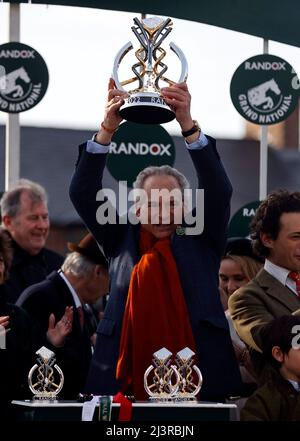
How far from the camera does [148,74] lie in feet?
17.0

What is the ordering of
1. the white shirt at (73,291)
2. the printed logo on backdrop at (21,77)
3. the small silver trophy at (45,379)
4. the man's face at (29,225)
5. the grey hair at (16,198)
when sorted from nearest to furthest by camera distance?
the small silver trophy at (45,379)
the white shirt at (73,291)
the man's face at (29,225)
the grey hair at (16,198)
the printed logo on backdrop at (21,77)

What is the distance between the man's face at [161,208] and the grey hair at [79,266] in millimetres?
1339

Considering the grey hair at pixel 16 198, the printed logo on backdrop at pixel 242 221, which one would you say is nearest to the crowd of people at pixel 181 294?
the grey hair at pixel 16 198

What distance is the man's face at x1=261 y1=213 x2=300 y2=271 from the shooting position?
528 cm

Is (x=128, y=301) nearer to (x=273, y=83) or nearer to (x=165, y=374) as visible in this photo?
(x=165, y=374)

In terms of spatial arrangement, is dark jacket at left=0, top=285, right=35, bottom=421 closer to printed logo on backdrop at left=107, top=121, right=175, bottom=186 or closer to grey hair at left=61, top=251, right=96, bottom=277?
grey hair at left=61, top=251, right=96, bottom=277

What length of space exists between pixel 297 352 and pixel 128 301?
730 mm

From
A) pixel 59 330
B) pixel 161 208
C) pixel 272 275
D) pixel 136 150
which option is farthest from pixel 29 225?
pixel 272 275

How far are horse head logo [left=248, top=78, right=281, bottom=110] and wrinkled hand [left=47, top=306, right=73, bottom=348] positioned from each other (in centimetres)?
469

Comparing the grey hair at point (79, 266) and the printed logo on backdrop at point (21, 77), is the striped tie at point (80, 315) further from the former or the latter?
the printed logo on backdrop at point (21, 77)

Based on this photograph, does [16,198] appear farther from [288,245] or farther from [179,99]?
[179,99]

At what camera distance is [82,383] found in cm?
585

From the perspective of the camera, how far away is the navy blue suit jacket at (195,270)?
5070 mm
